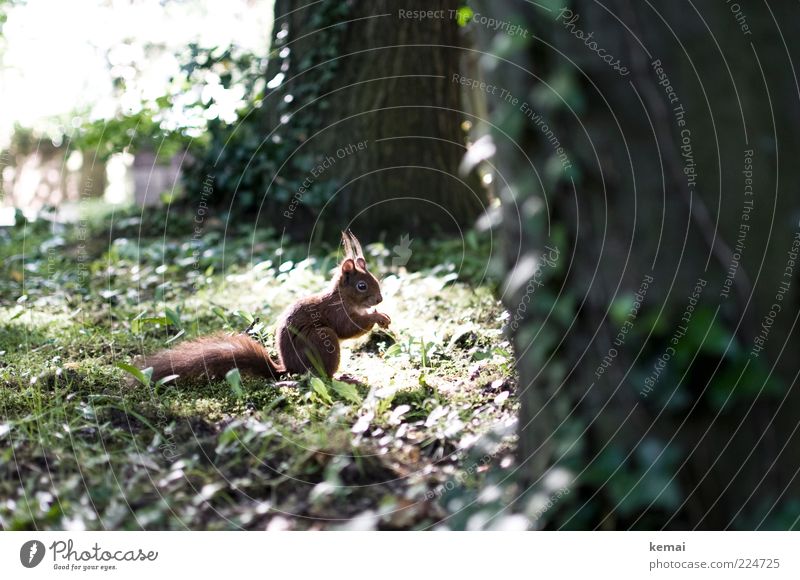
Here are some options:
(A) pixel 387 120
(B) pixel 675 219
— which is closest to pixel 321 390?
(B) pixel 675 219

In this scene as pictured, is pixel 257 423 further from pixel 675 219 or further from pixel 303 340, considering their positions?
pixel 675 219

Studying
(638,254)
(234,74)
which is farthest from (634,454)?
(234,74)

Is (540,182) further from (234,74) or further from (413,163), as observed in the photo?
(234,74)

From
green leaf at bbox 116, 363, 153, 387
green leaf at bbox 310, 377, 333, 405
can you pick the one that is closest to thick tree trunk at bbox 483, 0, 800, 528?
green leaf at bbox 310, 377, 333, 405

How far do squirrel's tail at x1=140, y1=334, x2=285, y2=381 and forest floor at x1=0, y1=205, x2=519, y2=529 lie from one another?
0.09 m

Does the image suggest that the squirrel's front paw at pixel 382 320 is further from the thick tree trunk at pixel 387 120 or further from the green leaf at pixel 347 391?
the thick tree trunk at pixel 387 120

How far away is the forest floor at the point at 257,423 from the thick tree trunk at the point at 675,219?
72 cm

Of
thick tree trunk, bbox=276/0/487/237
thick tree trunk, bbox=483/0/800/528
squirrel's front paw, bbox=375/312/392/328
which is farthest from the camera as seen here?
thick tree trunk, bbox=276/0/487/237

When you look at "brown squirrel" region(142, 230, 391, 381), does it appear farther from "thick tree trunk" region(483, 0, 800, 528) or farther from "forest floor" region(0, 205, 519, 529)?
"thick tree trunk" region(483, 0, 800, 528)

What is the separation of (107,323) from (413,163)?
3386 mm

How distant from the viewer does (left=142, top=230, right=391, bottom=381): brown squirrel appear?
13.1 feet

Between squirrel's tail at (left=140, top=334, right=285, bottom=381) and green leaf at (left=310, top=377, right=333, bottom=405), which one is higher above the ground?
squirrel's tail at (left=140, top=334, right=285, bottom=381)

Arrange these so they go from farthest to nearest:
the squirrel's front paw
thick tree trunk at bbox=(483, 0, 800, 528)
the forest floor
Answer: the squirrel's front paw → the forest floor → thick tree trunk at bbox=(483, 0, 800, 528)

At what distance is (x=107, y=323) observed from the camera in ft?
17.6
